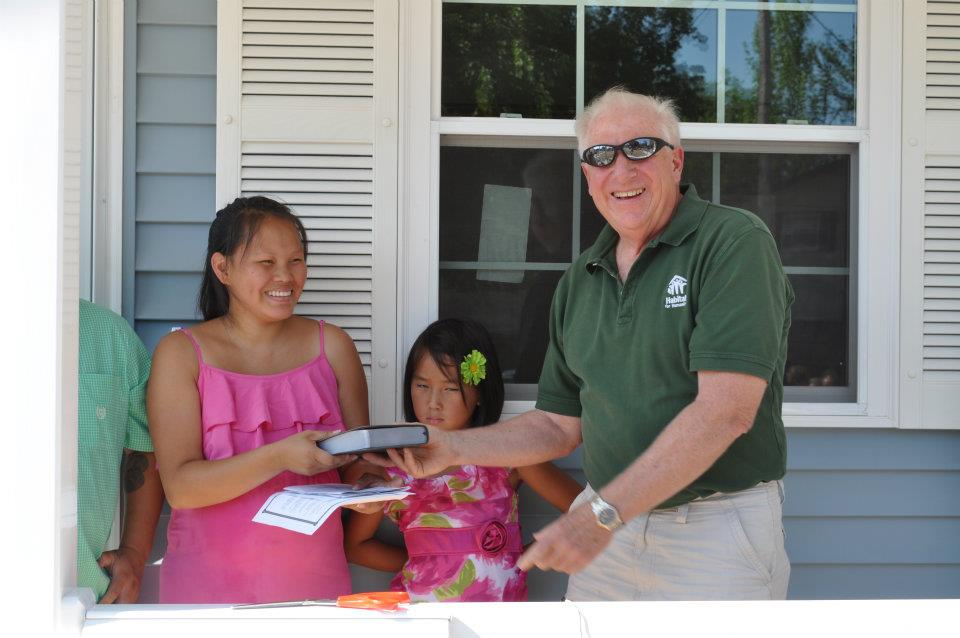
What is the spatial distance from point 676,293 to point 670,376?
18cm

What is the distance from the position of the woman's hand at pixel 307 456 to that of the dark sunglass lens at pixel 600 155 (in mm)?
890

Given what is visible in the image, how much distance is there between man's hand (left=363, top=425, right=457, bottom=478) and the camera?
234 centimetres

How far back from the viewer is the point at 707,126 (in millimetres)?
3131

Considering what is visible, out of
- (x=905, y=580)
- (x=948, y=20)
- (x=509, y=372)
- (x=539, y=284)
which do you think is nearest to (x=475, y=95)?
(x=539, y=284)

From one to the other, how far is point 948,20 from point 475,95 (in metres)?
1.48

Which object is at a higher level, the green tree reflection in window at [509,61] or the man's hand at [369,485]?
the green tree reflection in window at [509,61]

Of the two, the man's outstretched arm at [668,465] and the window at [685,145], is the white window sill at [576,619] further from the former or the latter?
the window at [685,145]

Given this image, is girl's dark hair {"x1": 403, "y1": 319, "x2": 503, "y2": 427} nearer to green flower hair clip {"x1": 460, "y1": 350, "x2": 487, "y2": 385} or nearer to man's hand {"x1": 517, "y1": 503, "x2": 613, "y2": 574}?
green flower hair clip {"x1": 460, "y1": 350, "x2": 487, "y2": 385}

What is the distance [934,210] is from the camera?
3080 mm

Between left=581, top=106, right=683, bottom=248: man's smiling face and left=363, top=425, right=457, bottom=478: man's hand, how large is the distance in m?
0.65

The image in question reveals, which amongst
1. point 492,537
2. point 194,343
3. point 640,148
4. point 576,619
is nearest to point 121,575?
point 194,343

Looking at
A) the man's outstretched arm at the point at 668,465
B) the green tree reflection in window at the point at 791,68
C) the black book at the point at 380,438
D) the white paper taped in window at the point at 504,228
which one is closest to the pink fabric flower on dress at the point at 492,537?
the black book at the point at 380,438

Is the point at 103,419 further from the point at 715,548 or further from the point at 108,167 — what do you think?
the point at 715,548

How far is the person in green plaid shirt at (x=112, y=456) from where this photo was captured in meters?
2.50
